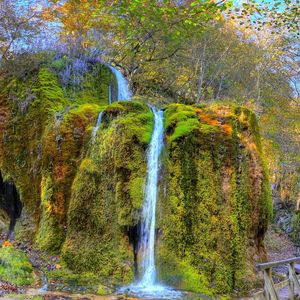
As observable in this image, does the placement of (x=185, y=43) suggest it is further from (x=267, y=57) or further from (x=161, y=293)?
(x=161, y=293)

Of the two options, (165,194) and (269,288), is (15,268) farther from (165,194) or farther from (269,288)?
(269,288)

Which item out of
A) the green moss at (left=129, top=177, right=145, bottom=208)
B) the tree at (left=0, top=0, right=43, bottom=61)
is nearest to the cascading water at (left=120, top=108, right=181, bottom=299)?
the green moss at (left=129, top=177, right=145, bottom=208)

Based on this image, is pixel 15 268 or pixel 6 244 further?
pixel 6 244

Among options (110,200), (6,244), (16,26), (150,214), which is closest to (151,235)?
(150,214)

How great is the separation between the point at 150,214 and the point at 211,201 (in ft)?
4.93

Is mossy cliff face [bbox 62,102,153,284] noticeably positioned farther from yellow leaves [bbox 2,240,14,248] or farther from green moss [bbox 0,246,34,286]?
yellow leaves [bbox 2,240,14,248]

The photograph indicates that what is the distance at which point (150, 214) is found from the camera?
868cm

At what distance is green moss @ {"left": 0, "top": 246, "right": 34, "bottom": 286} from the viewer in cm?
762

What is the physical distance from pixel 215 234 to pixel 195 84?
1426 cm

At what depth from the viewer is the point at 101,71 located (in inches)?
551

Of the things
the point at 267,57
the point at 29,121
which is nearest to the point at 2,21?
the point at 29,121

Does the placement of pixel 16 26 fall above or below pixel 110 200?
above

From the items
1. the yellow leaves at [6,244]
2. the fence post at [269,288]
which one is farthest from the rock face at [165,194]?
the fence post at [269,288]

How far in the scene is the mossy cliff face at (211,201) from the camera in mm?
8133
